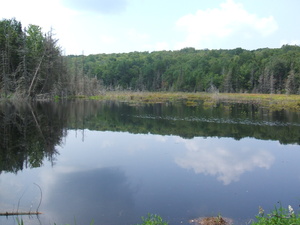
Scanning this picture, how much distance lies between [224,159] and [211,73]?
104 m

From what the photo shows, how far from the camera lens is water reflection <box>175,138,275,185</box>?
1270 centimetres

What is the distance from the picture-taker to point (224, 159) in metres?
14.8

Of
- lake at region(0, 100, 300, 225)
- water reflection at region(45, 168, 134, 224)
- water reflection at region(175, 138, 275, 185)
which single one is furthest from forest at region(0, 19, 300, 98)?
water reflection at region(45, 168, 134, 224)

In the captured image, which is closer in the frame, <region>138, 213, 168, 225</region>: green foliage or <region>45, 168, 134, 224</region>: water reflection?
<region>138, 213, 168, 225</region>: green foliage

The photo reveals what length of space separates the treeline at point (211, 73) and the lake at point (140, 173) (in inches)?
2393

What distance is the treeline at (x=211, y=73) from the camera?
91.7 m

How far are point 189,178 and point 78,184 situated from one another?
4.32 m

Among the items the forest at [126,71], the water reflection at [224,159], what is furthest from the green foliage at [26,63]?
the water reflection at [224,159]

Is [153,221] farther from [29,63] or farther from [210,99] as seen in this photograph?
[210,99]

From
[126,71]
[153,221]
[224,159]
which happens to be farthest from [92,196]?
[126,71]

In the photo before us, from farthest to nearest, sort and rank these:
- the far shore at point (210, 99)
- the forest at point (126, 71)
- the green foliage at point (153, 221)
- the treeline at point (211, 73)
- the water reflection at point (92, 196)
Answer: the treeline at point (211, 73), the far shore at point (210, 99), the forest at point (126, 71), the water reflection at point (92, 196), the green foliage at point (153, 221)

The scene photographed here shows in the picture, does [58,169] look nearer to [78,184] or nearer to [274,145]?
[78,184]

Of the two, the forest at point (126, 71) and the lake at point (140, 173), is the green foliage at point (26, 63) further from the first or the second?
the lake at point (140, 173)

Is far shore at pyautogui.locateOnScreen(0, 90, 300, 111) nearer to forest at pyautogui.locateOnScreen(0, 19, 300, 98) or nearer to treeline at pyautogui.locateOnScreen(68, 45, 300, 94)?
forest at pyautogui.locateOnScreen(0, 19, 300, 98)
